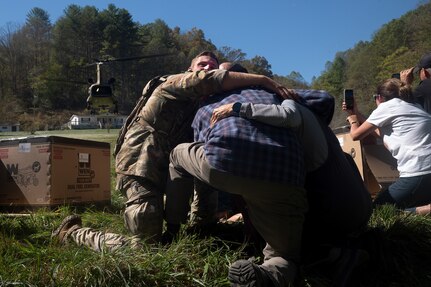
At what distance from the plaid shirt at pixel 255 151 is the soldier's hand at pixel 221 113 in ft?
0.10

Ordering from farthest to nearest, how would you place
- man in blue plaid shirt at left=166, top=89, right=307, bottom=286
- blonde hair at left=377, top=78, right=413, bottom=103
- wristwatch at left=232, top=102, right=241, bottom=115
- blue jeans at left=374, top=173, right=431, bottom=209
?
blonde hair at left=377, top=78, right=413, bottom=103
blue jeans at left=374, top=173, right=431, bottom=209
wristwatch at left=232, top=102, right=241, bottom=115
man in blue plaid shirt at left=166, top=89, right=307, bottom=286

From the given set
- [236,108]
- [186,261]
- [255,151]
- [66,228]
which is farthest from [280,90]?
[66,228]

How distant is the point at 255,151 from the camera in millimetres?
1826

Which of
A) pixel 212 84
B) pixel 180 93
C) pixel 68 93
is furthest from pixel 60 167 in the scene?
pixel 68 93

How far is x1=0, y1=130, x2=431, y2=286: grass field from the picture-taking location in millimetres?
1752

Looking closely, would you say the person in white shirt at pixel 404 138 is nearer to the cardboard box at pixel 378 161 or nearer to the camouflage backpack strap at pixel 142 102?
the cardboard box at pixel 378 161

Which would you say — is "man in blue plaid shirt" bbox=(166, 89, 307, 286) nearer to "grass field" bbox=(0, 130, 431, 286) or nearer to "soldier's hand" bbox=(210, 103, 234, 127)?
"soldier's hand" bbox=(210, 103, 234, 127)

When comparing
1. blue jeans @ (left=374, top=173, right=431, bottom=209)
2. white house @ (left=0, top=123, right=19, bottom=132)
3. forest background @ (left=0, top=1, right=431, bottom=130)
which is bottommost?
white house @ (left=0, top=123, right=19, bottom=132)

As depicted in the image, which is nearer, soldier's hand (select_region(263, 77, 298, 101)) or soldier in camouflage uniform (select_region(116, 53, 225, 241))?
soldier's hand (select_region(263, 77, 298, 101))

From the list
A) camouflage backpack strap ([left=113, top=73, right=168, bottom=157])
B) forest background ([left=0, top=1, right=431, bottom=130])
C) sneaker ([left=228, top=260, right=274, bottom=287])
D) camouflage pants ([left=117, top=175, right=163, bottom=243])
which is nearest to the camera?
sneaker ([left=228, top=260, right=274, bottom=287])

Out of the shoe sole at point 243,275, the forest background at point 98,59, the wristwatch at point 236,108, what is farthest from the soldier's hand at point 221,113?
the forest background at point 98,59

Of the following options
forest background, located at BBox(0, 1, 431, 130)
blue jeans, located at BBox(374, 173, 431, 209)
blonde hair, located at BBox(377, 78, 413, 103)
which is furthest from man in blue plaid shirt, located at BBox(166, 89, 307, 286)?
forest background, located at BBox(0, 1, 431, 130)

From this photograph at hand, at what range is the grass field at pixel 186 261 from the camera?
1752 millimetres

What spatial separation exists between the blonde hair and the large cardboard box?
3.05m
